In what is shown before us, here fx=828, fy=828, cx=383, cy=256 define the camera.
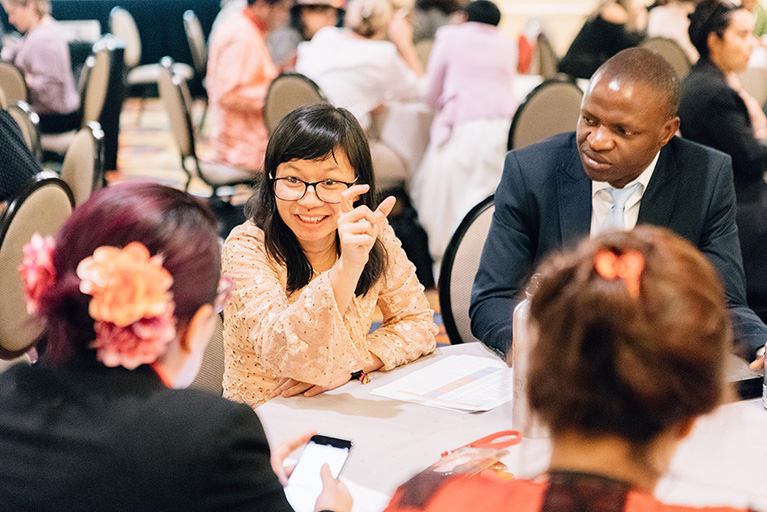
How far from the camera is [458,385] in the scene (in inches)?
63.7

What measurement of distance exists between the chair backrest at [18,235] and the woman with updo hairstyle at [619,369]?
6.08ft

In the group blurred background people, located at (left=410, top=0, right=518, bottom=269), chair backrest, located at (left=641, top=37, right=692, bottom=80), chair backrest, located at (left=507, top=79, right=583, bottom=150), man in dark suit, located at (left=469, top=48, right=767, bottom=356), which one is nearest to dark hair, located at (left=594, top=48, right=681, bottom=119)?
man in dark suit, located at (left=469, top=48, right=767, bottom=356)

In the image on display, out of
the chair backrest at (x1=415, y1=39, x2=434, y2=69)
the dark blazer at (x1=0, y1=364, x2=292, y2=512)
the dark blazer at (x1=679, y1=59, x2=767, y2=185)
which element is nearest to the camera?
the dark blazer at (x1=0, y1=364, x2=292, y2=512)

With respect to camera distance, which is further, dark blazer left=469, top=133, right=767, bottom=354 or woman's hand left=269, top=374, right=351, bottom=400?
dark blazer left=469, top=133, right=767, bottom=354

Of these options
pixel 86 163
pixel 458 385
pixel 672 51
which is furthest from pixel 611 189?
pixel 672 51

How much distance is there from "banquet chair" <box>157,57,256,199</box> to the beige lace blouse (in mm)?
2647

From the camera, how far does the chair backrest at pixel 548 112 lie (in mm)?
3986

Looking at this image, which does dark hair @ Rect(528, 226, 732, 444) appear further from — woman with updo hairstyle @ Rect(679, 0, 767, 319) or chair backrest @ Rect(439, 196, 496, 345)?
woman with updo hairstyle @ Rect(679, 0, 767, 319)

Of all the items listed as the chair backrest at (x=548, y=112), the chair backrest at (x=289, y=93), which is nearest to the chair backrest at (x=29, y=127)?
the chair backrest at (x=289, y=93)

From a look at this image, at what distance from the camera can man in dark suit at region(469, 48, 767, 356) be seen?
186 centimetres

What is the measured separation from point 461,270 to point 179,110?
2.71m

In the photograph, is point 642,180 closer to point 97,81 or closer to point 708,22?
point 708,22

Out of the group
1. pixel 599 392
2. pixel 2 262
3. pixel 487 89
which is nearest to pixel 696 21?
pixel 487 89

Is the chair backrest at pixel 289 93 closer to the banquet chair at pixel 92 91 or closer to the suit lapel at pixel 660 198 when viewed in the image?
the banquet chair at pixel 92 91
